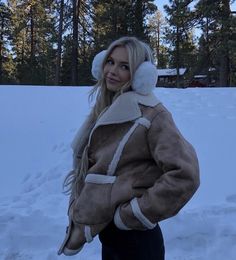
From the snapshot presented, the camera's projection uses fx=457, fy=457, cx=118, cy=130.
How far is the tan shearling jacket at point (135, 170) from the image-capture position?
70.8 inches

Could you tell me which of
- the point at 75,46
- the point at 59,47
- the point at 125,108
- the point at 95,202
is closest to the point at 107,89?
the point at 125,108

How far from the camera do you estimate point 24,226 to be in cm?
447

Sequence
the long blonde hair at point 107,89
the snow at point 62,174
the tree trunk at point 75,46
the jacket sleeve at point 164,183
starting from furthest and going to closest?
the tree trunk at point 75,46
the snow at point 62,174
the long blonde hair at point 107,89
the jacket sleeve at point 164,183

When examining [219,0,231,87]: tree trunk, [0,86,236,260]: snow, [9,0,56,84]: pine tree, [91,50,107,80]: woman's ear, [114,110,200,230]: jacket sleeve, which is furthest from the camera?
[9,0,56,84]: pine tree

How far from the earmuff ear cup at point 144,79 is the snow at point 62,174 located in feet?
7.43

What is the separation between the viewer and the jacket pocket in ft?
6.17

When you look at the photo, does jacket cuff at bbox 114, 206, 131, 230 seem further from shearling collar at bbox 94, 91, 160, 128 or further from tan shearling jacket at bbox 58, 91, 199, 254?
shearling collar at bbox 94, 91, 160, 128

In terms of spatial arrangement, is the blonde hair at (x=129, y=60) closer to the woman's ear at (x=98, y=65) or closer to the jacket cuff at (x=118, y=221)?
the woman's ear at (x=98, y=65)

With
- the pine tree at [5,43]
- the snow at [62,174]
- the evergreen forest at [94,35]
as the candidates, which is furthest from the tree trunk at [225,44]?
the pine tree at [5,43]

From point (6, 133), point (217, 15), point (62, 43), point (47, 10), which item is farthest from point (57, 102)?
point (47, 10)

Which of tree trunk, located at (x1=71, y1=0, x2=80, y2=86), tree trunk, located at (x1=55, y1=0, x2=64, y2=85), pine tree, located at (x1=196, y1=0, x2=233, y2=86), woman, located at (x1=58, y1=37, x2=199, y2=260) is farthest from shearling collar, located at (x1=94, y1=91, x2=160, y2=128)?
tree trunk, located at (x1=71, y1=0, x2=80, y2=86)

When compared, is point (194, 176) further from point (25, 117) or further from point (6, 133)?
point (25, 117)

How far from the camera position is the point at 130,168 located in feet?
6.15

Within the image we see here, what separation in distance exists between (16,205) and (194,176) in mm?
3538
